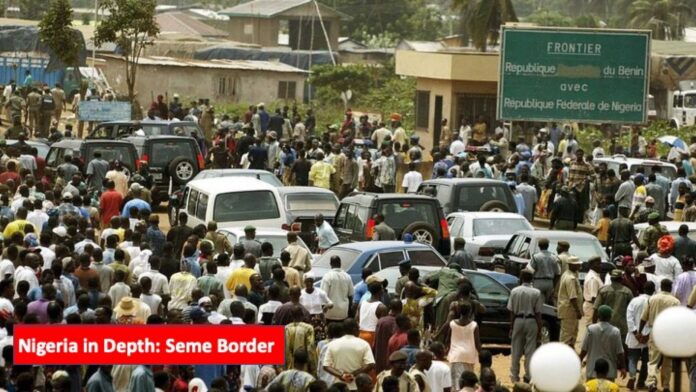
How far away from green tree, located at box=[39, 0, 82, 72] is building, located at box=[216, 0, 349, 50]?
46.9 meters

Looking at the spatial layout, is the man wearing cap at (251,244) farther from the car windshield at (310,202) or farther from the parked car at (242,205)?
the car windshield at (310,202)

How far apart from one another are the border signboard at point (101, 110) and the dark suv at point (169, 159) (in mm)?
7837

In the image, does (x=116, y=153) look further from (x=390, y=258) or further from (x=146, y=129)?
(x=390, y=258)

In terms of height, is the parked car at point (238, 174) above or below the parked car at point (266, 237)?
above

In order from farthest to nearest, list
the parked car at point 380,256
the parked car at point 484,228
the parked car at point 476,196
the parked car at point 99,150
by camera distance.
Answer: the parked car at point 99,150 < the parked car at point 476,196 < the parked car at point 484,228 < the parked car at point 380,256

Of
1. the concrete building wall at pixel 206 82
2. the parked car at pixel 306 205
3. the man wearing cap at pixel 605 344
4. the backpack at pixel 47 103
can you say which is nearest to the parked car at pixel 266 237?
the parked car at pixel 306 205

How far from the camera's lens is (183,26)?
101062 mm

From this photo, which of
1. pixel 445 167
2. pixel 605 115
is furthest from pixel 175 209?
pixel 605 115

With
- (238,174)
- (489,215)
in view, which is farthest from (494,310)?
(238,174)

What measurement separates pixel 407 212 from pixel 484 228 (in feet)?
5.20

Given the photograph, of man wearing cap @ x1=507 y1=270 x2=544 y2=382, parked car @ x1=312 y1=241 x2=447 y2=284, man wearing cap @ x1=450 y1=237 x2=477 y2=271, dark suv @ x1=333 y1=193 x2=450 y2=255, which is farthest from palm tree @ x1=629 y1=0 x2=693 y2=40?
man wearing cap @ x1=507 y1=270 x2=544 y2=382

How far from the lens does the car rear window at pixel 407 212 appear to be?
23.6 metres

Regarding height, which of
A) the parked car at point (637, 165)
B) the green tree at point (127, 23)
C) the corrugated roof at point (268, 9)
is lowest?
the parked car at point (637, 165)

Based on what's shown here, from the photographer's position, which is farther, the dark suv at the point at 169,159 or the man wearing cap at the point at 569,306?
the dark suv at the point at 169,159
